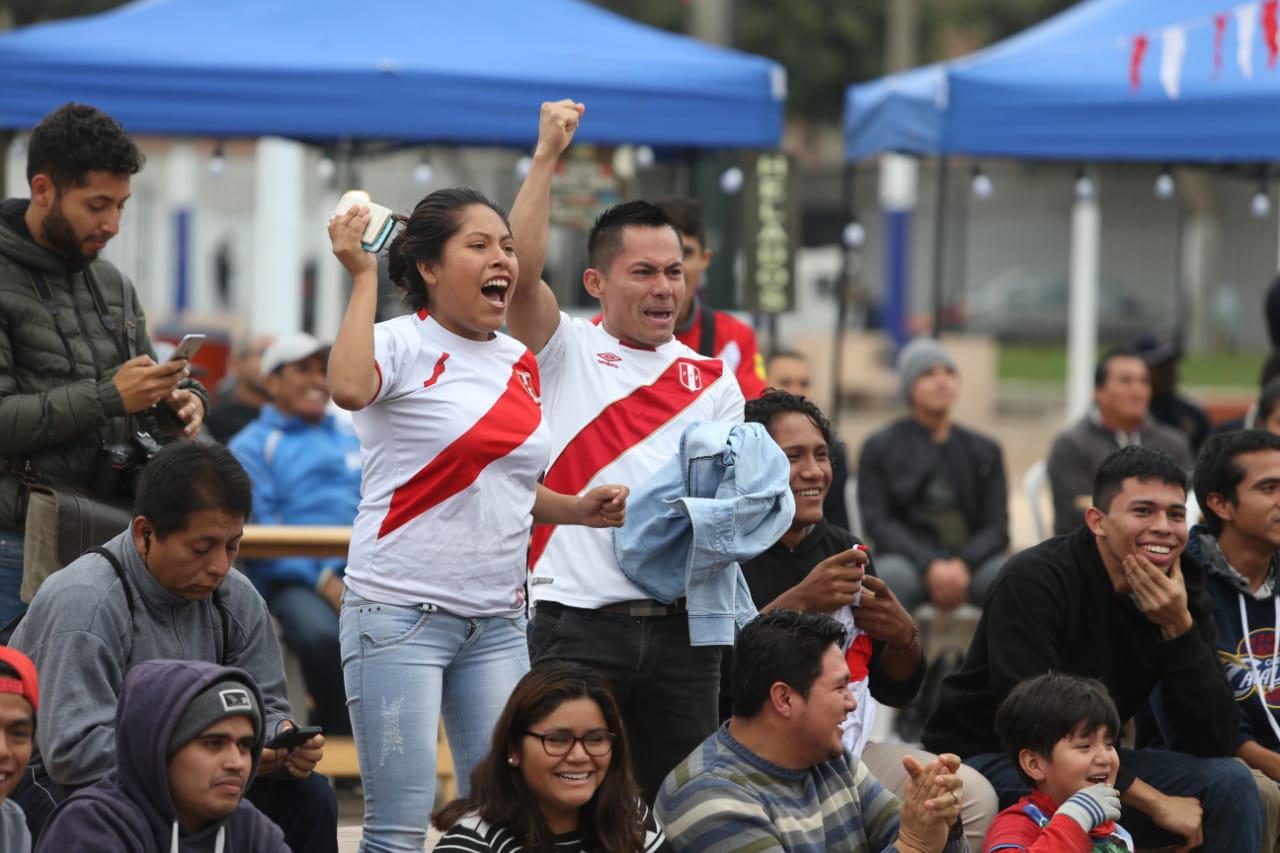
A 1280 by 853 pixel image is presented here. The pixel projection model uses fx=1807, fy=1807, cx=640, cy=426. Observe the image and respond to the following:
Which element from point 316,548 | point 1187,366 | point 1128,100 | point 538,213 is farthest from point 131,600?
point 1187,366

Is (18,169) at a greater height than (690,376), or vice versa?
(18,169)

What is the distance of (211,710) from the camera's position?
350 centimetres

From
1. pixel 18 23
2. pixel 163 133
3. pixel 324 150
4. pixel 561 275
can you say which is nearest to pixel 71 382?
pixel 163 133

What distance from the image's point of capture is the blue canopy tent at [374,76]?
26.0ft

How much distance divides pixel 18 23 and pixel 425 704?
663 inches

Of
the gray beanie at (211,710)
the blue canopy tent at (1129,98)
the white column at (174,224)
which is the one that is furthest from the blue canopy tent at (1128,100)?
the white column at (174,224)

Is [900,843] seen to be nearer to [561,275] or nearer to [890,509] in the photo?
[890,509]

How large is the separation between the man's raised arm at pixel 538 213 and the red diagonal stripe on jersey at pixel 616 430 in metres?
0.30

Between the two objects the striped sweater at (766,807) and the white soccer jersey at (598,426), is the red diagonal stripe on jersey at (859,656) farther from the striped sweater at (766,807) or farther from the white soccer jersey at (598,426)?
the white soccer jersey at (598,426)

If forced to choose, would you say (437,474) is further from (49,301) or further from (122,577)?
(49,301)

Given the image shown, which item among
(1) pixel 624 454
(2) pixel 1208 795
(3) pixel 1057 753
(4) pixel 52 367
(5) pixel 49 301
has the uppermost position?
(5) pixel 49 301

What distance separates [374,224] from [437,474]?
0.55m

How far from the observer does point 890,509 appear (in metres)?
7.90

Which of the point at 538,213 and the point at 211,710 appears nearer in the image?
the point at 211,710
